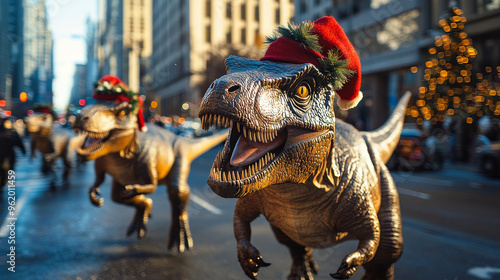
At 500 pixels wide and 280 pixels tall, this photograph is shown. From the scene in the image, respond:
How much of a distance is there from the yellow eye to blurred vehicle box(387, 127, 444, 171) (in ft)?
36.5

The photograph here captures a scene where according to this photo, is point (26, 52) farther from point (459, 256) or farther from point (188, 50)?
point (188, 50)

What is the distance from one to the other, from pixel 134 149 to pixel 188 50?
3995cm

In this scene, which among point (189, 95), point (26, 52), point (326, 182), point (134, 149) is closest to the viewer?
point (326, 182)

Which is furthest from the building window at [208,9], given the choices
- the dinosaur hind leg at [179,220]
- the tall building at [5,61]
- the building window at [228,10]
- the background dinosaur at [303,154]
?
the background dinosaur at [303,154]

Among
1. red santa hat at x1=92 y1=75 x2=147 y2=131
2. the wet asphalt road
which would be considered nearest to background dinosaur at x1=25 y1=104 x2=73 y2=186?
the wet asphalt road

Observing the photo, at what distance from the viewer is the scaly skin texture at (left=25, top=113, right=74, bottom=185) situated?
9.70 metres

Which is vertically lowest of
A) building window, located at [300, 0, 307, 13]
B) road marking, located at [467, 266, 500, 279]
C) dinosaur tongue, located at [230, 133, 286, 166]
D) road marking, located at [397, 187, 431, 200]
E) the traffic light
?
road marking, located at [467, 266, 500, 279]

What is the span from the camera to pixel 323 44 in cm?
203

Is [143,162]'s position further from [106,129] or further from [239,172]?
[239,172]

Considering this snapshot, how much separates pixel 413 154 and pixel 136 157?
33.4 feet

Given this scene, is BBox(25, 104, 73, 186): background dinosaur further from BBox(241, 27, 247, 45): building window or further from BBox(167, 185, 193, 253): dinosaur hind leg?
BBox(241, 27, 247, 45): building window

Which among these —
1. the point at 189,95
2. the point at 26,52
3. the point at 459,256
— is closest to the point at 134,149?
the point at 459,256

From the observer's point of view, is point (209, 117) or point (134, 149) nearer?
point (209, 117)

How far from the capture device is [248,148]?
1.79 m
